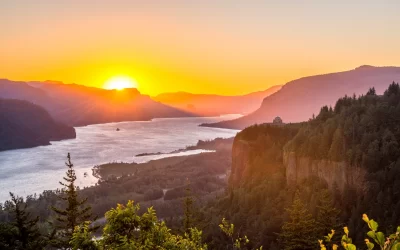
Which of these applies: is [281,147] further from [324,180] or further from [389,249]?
[389,249]

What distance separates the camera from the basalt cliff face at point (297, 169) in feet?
152

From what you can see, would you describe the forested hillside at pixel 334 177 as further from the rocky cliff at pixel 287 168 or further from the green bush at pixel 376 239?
the green bush at pixel 376 239

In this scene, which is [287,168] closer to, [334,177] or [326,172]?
[326,172]

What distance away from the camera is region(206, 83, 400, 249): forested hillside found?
41.3m

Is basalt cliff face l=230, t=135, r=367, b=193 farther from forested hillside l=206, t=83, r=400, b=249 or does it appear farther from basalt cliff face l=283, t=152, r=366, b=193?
forested hillside l=206, t=83, r=400, b=249

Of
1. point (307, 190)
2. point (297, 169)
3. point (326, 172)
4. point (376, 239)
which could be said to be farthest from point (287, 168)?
point (376, 239)

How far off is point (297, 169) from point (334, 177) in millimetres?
8693

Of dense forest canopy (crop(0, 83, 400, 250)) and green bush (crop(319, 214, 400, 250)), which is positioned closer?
green bush (crop(319, 214, 400, 250))

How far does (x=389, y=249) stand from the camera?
16.0 feet

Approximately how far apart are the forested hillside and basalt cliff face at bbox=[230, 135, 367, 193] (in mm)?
138

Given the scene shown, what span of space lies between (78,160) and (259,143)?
11564cm

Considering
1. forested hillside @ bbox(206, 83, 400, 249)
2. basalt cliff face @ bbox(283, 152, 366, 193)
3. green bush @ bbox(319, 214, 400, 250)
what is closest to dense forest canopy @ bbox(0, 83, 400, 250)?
forested hillside @ bbox(206, 83, 400, 249)

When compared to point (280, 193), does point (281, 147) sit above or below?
above

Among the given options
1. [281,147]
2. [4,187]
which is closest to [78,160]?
[4,187]
